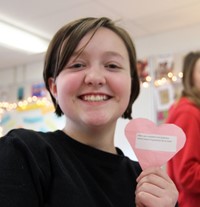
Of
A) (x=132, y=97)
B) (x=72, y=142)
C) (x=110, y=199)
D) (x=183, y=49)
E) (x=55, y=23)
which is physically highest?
(x=55, y=23)

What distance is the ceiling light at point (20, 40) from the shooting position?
3.62 metres

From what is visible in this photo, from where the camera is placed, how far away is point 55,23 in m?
3.54

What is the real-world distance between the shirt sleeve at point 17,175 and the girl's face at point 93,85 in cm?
20

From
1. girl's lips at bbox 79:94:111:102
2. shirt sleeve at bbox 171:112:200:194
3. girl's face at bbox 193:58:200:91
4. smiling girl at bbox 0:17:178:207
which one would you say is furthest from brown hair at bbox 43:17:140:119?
girl's face at bbox 193:58:200:91

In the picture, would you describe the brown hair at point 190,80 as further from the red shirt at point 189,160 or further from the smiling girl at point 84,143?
the smiling girl at point 84,143

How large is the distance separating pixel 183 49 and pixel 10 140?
329 centimetres

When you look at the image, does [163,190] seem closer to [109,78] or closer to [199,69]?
A: [109,78]

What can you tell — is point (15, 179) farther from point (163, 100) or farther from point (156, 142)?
point (163, 100)

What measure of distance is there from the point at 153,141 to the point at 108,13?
Answer: 104 inches

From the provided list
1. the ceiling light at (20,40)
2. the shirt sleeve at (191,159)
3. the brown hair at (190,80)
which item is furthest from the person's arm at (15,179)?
the ceiling light at (20,40)

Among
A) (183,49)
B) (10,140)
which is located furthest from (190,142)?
(183,49)

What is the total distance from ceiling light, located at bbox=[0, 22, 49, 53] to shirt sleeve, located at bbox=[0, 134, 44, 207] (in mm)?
3022

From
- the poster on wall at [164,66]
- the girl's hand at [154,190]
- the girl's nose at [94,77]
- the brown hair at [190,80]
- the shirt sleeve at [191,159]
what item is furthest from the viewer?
the poster on wall at [164,66]

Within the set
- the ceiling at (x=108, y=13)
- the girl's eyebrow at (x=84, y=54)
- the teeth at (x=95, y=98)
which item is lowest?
the teeth at (x=95, y=98)
